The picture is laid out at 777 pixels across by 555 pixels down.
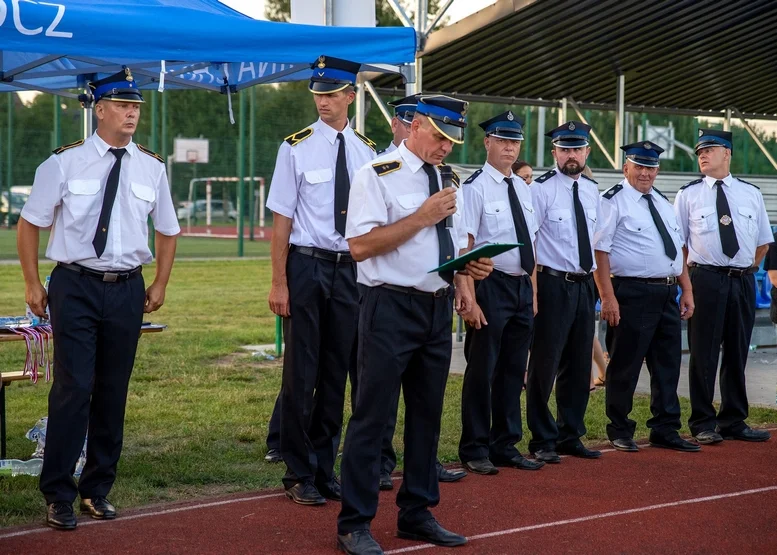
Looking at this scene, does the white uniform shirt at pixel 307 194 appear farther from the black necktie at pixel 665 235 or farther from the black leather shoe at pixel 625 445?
the black leather shoe at pixel 625 445

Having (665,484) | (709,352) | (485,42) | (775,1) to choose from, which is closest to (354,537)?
(665,484)

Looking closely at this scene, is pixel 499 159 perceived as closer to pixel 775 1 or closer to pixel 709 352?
pixel 709 352

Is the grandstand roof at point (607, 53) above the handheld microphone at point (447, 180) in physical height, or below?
above

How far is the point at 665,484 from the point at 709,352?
1.75 metres

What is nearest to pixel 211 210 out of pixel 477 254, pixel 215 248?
pixel 215 248

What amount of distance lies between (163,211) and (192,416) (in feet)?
9.57

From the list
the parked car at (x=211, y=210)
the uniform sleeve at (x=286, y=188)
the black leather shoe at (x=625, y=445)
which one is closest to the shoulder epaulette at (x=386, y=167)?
the uniform sleeve at (x=286, y=188)

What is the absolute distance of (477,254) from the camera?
4691 millimetres

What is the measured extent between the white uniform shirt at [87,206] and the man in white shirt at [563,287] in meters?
2.69

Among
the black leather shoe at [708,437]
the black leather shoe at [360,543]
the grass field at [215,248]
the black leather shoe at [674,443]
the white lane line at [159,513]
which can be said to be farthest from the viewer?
the grass field at [215,248]

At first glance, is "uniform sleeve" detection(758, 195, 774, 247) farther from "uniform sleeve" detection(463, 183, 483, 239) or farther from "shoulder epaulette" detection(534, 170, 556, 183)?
"uniform sleeve" detection(463, 183, 483, 239)

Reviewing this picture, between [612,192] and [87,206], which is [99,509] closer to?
[87,206]

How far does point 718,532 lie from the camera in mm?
5500

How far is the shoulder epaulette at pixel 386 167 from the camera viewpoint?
494 cm
